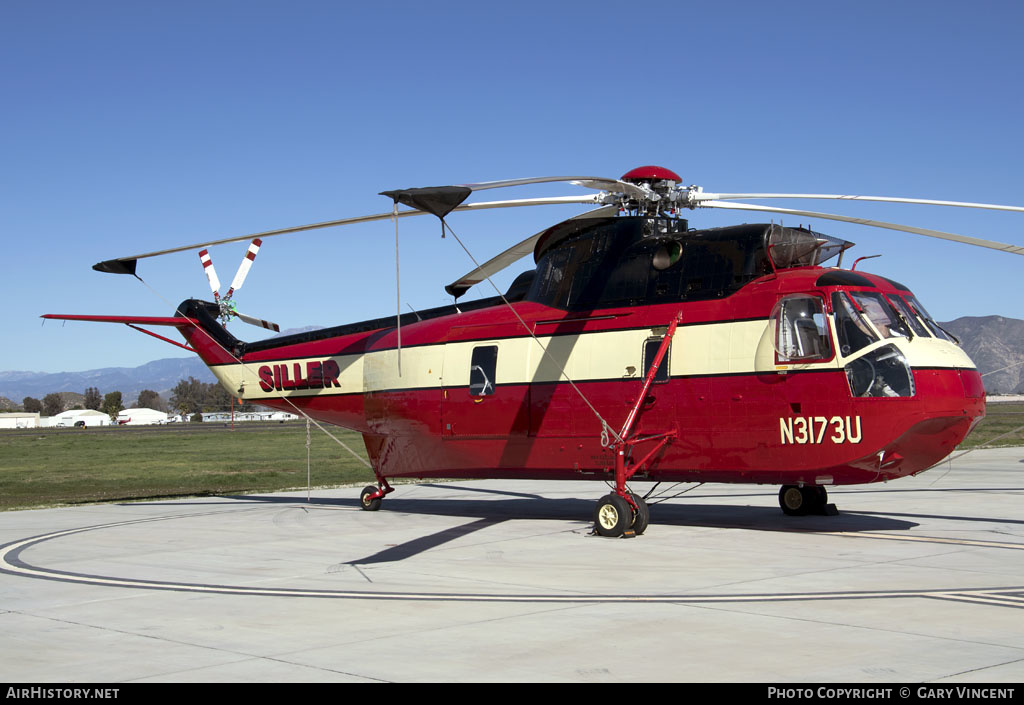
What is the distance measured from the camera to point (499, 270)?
17891 millimetres

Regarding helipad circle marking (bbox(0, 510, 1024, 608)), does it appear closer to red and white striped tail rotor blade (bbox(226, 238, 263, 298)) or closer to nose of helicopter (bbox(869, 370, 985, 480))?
nose of helicopter (bbox(869, 370, 985, 480))

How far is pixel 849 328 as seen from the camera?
1324 cm

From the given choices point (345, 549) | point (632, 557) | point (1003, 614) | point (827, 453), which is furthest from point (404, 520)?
point (1003, 614)

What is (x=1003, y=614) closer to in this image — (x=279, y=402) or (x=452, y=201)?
(x=452, y=201)

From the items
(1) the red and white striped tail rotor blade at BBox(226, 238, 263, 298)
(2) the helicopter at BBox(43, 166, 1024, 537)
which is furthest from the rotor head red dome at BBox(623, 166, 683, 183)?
(1) the red and white striped tail rotor blade at BBox(226, 238, 263, 298)

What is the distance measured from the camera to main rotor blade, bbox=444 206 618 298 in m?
15.6

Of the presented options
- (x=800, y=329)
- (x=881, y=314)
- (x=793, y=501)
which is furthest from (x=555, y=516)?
(x=881, y=314)

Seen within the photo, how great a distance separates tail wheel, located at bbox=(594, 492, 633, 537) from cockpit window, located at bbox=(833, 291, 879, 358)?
3.83m

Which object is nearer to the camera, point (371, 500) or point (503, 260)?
point (503, 260)

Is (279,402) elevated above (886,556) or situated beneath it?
elevated above

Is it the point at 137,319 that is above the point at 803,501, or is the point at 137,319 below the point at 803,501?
above

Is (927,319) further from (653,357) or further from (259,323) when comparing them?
(259,323)

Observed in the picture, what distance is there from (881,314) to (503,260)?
22.2ft

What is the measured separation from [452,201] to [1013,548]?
8813 millimetres
